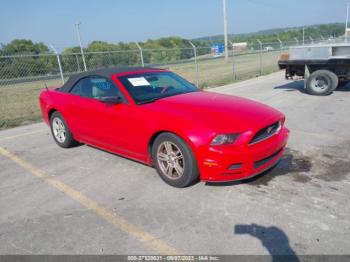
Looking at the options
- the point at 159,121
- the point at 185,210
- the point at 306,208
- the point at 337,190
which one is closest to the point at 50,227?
the point at 185,210

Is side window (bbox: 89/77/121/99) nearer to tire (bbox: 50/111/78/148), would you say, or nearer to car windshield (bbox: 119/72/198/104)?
car windshield (bbox: 119/72/198/104)

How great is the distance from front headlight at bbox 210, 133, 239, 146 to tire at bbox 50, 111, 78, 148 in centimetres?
301

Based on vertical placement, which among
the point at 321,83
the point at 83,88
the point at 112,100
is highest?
the point at 83,88

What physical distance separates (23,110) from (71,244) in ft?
29.6

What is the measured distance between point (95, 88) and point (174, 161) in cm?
190

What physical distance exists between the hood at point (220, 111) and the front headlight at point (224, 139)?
0.07m

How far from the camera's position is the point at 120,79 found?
4375mm

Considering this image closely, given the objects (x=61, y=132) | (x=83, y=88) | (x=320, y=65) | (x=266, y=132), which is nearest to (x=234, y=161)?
(x=266, y=132)

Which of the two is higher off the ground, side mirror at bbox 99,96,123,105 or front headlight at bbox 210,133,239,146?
side mirror at bbox 99,96,123,105

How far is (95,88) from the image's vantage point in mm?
4730

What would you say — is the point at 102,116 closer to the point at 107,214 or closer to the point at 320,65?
the point at 107,214

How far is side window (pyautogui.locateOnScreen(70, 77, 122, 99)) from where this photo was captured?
14.4 ft

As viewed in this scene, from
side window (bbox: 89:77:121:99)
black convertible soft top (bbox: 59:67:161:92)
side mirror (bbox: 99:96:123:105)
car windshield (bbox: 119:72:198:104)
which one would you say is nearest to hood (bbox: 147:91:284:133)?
car windshield (bbox: 119:72:198:104)

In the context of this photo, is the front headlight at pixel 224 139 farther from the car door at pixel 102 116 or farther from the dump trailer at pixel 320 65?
the dump trailer at pixel 320 65
